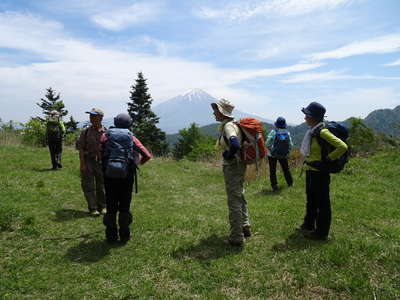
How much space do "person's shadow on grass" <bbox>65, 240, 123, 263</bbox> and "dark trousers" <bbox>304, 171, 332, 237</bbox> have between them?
3800mm

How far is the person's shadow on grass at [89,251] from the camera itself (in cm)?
509

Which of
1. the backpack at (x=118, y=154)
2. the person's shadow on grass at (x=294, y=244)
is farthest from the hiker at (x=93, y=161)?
the person's shadow on grass at (x=294, y=244)

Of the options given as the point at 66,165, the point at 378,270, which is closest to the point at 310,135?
the point at 378,270

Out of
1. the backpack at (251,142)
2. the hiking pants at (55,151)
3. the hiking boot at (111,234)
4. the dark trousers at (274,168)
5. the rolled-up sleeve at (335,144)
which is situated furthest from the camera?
the hiking pants at (55,151)

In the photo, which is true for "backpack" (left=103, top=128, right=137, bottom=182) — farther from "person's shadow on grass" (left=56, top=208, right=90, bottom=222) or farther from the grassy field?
"person's shadow on grass" (left=56, top=208, right=90, bottom=222)

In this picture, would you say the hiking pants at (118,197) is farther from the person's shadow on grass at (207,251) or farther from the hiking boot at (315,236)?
the hiking boot at (315,236)

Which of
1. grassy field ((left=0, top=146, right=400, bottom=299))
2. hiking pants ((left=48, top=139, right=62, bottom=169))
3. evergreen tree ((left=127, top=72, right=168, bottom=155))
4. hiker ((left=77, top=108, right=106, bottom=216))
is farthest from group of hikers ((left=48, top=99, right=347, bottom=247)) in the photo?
evergreen tree ((left=127, top=72, right=168, bottom=155))

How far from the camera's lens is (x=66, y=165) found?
13.7m

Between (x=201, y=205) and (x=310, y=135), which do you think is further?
(x=201, y=205)

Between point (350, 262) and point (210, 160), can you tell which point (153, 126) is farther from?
point (350, 262)

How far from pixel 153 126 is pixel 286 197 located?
45.0 metres

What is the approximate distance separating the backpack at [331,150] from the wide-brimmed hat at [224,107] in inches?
61.6

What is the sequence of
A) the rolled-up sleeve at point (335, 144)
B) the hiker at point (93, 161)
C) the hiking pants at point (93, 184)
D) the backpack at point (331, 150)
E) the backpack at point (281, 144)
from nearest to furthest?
the rolled-up sleeve at point (335, 144), the backpack at point (331, 150), the hiker at point (93, 161), the hiking pants at point (93, 184), the backpack at point (281, 144)

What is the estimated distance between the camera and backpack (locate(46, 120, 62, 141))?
38.7 feet
